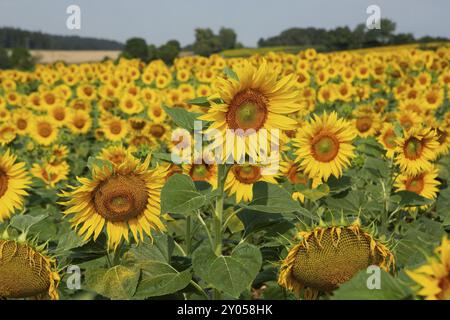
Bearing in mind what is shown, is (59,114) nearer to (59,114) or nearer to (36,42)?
(59,114)

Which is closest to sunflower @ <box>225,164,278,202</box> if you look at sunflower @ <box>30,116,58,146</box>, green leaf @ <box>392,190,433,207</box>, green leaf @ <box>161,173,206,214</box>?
green leaf @ <box>392,190,433,207</box>

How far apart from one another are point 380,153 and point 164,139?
3.76 meters

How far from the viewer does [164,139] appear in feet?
23.4

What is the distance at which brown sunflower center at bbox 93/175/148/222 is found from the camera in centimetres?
234

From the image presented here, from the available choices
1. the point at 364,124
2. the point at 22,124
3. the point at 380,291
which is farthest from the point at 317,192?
the point at 22,124

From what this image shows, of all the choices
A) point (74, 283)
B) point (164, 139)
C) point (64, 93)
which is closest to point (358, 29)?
point (64, 93)

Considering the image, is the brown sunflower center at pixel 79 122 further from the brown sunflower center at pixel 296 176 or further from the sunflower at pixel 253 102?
the sunflower at pixel 253 102

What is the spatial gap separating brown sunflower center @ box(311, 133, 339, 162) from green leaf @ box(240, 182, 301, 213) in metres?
1.24

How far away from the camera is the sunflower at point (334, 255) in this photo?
1.99 metres

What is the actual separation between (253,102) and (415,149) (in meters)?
1.91

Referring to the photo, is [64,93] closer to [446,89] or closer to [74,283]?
[446,89]

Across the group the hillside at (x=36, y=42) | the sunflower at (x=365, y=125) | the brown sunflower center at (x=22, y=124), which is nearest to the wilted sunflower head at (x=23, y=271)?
the sunflower at (x=365, y=125)

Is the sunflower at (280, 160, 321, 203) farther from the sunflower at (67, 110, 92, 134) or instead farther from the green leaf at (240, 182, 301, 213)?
the sunflower at (67, 110, 92, 134)

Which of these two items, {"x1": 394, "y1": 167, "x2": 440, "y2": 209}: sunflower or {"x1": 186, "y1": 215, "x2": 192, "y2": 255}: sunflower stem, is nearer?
{"x1": 186, "y1": 215, "x2": 192, "y2": 255}: sunflower stem
